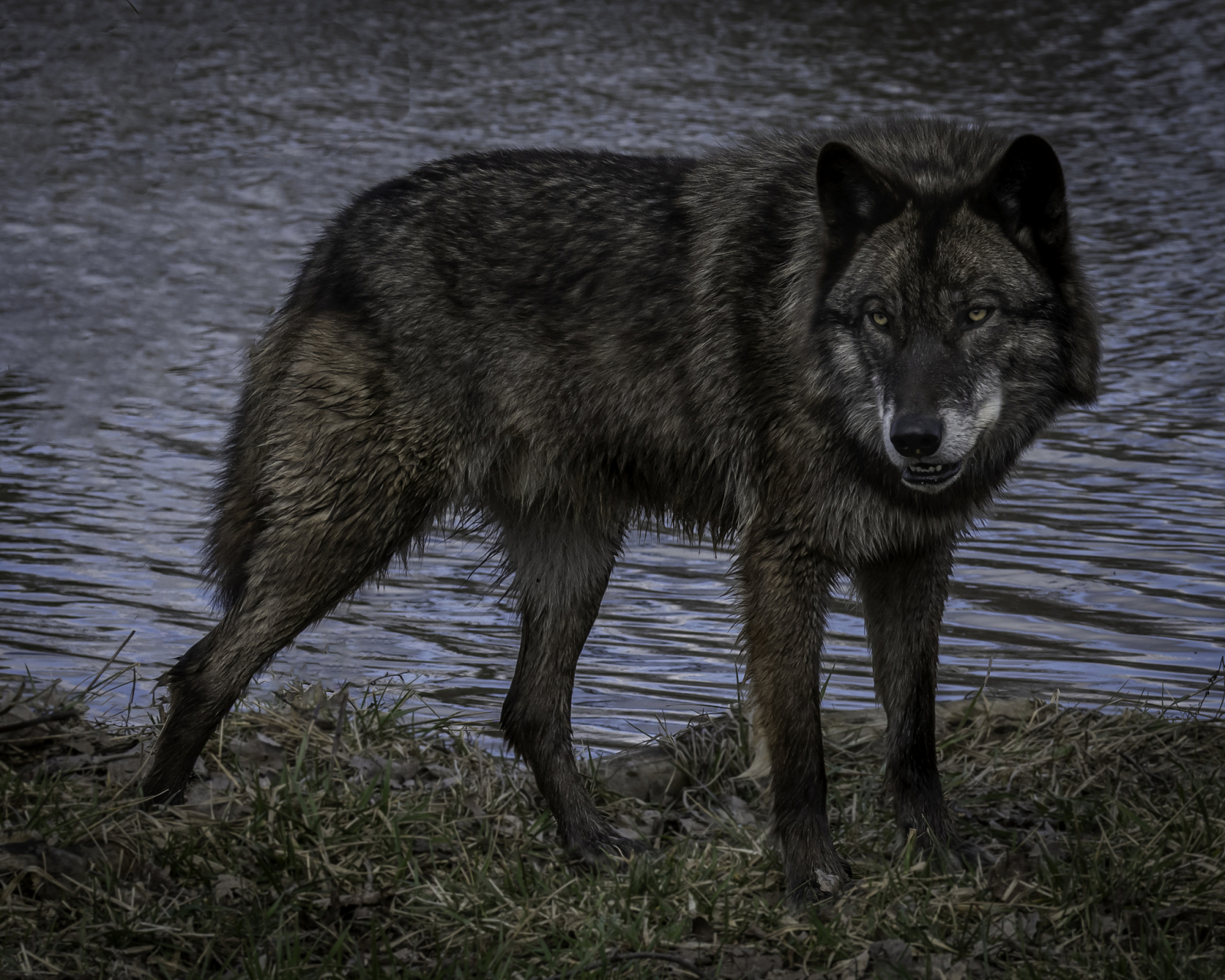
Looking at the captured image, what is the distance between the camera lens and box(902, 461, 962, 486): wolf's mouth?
4516mm

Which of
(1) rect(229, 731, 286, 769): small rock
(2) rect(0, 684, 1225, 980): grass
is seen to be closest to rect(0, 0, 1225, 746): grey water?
(2) rect(0, 684, 1225, 980): grass

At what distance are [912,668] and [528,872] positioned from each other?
153 centimetres

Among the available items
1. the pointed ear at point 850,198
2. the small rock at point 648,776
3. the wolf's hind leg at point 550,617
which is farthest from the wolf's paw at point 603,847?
the pointed ear at point 850,198

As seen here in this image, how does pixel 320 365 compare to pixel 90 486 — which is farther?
pixel 90 486

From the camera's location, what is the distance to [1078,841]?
14.6 ft

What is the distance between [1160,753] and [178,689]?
3.46 meters

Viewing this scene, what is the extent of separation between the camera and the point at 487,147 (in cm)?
1573

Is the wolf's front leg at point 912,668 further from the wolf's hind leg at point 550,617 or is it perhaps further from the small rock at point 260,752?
the small rock at point 260,752

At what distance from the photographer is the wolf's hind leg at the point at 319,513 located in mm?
5020

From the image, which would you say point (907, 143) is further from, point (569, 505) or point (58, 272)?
point (58, 272)

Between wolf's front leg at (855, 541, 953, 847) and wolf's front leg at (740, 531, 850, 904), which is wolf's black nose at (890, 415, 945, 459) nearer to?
wolf's front leg at (740, 531, 850, 904)

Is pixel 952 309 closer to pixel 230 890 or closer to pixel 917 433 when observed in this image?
pixel 917 433

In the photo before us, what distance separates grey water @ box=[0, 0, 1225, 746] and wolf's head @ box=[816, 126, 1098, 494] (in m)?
1.02

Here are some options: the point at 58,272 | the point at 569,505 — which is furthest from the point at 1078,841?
the point at 58,272
